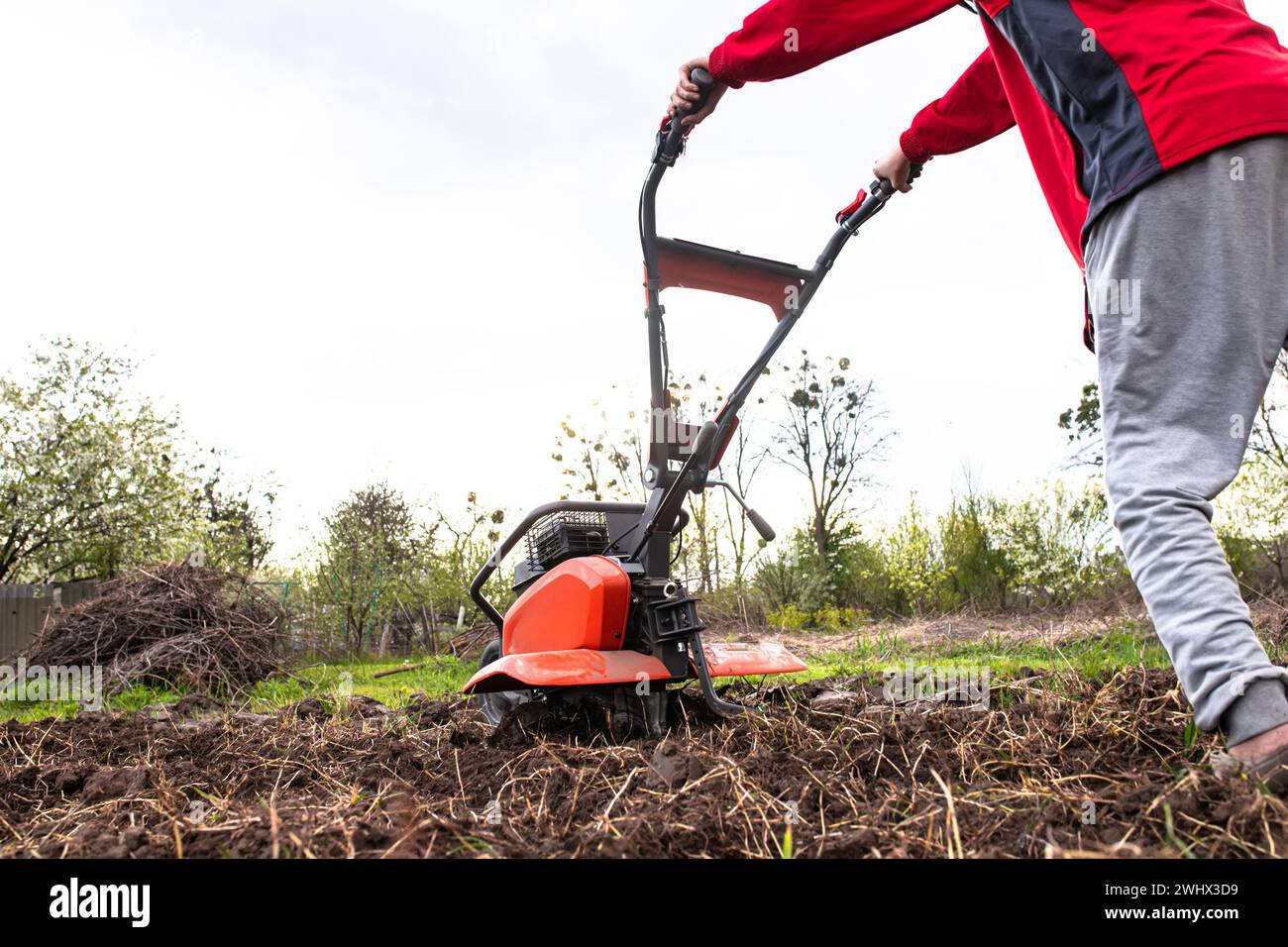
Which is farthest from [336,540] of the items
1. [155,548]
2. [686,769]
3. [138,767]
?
[686,769]

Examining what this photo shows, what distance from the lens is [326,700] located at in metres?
4.57

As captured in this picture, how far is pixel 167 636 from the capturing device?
7.28 metres

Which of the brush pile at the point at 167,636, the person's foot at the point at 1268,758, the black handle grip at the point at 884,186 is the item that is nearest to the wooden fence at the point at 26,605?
the brush pile at the point at 167,636

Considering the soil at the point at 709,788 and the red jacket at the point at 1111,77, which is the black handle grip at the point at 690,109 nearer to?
the red jacket at the point at 1111,77

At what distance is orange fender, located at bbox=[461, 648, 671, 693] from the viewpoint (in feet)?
8.30

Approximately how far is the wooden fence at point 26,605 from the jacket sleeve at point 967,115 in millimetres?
11406

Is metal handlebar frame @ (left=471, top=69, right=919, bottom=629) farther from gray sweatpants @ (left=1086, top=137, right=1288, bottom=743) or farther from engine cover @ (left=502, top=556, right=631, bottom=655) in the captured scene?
gray sweatpants @ (left=1086, top=137, right=1288, bottom=743)

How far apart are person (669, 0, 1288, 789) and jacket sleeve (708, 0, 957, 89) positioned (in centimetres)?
39

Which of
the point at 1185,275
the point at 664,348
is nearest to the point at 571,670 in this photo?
the point at 664,348

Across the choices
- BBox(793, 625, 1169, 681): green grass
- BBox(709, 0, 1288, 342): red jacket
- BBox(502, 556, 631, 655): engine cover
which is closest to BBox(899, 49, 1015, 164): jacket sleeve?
BBox(709, 0, 1288, 342): red jacket

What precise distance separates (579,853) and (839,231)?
2.29m

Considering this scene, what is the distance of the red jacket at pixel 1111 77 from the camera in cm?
161

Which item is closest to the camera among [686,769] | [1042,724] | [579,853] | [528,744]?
[579,853]
